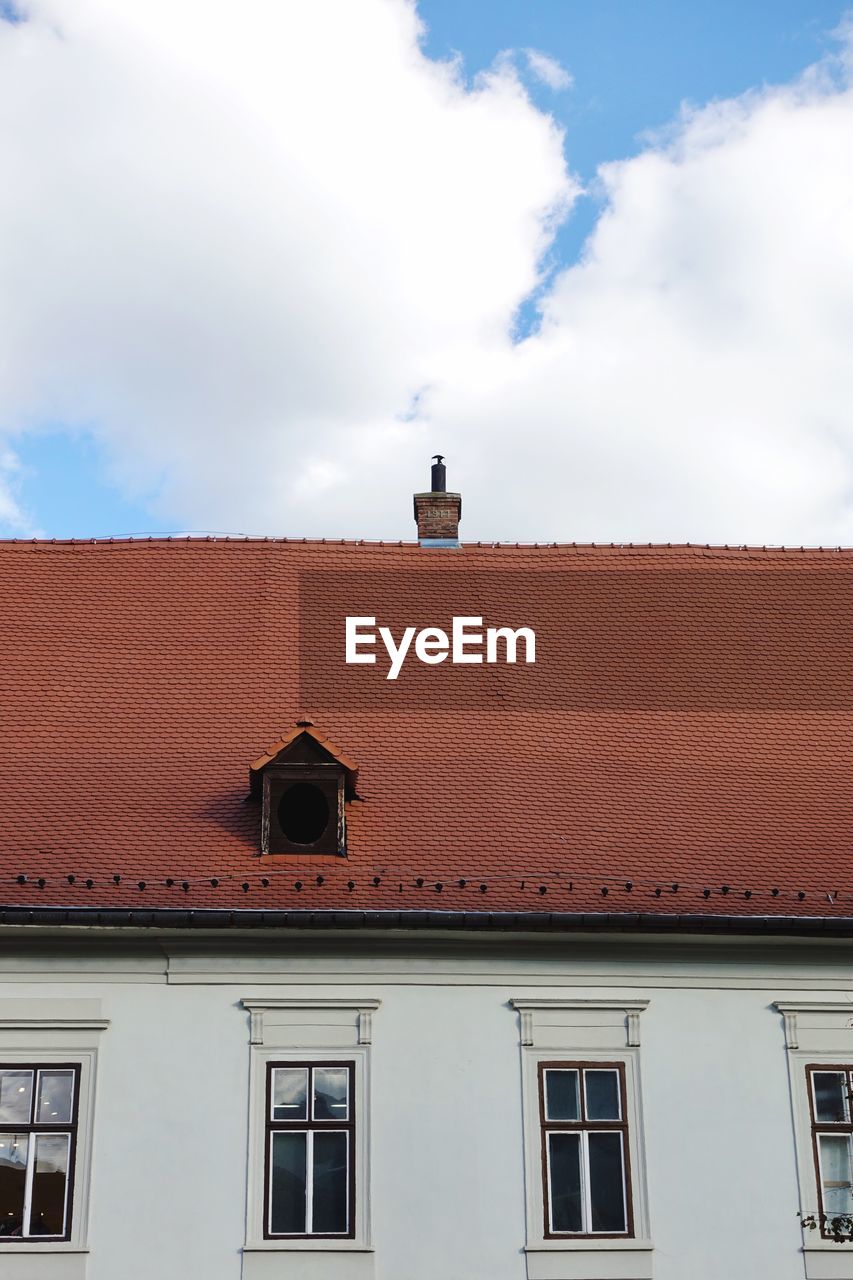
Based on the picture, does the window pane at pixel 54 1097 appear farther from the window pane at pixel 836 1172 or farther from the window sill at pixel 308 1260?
the window pane at pixel 836 1172

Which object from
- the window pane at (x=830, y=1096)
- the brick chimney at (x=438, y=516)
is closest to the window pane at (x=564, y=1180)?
the window pane at (x=830, y=1096)

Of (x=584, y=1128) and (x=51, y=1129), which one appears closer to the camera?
(x=51, y=1129)

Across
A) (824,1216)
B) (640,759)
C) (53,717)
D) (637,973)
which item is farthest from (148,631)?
(824,1216)

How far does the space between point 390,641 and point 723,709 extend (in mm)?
3605

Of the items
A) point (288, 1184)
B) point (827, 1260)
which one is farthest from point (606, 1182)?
point (288, 1184)

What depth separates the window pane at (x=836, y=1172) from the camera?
12812 millimetres

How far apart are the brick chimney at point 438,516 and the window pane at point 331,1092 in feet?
24.1

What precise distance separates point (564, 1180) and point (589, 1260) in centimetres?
65

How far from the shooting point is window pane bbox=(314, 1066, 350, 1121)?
12828mm

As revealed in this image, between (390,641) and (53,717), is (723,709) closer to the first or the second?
(390,641)

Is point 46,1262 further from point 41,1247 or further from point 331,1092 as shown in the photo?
point 331,1092

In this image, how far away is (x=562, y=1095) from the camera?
1306 cm

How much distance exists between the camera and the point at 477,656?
16.4 metres

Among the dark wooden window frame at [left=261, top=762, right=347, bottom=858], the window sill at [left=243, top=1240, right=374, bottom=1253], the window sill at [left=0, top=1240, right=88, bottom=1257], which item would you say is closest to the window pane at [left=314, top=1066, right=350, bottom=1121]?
the window sill at [left=243, top=1240, right=374, bottom=1253]
